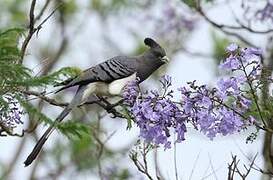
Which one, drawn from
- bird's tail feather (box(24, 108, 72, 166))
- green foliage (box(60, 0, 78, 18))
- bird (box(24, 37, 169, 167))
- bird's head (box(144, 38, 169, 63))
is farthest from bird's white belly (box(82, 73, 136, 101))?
green foliage (box(60, 0, 78, 18))

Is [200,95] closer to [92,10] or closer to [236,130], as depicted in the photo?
[236,130]

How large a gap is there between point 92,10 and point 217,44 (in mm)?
2443

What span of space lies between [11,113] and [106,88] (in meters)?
1.18

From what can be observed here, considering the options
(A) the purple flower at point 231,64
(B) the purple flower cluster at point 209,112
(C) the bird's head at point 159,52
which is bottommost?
(B) the purple flower cluster at point 209,112

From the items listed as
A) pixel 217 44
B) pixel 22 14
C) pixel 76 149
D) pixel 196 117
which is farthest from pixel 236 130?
pixel 22 14

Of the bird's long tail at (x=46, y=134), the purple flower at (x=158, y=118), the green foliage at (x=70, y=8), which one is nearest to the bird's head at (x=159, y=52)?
the bird's long tail at (x=46, y=134)

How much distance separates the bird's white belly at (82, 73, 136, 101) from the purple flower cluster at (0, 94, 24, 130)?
0.86 meters

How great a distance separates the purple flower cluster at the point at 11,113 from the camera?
367 cm

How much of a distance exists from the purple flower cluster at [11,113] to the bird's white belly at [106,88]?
859mm

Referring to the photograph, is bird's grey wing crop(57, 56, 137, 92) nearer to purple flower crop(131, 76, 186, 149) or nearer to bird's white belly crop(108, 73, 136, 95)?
bird's white belly crop(108, 73, 136, 95)

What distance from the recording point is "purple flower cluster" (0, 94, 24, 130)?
367 centimetres

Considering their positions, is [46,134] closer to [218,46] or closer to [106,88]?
[106,88]

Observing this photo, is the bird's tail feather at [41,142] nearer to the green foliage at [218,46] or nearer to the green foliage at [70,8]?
the green foliage at [218,46]

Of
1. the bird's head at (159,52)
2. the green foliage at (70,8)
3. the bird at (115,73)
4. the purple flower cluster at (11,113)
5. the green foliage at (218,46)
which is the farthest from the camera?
the green foliage at (70,8)
